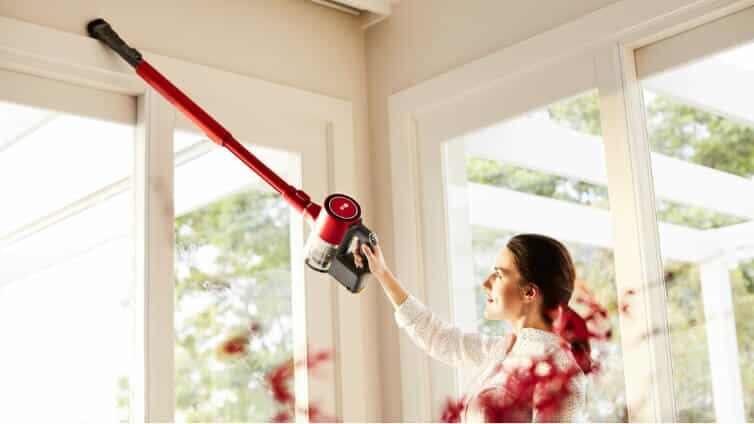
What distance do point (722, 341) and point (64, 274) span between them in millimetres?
1545

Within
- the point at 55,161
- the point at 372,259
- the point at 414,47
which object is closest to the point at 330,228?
the point at 372,259

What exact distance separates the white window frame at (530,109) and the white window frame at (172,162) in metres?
0.18

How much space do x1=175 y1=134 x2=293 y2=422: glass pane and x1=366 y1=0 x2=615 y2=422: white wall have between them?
0.33 m

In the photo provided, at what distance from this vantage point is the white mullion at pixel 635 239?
189cm

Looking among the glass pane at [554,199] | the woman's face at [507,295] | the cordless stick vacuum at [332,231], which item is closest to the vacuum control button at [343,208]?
the cordless stick vacuum at [332,231]

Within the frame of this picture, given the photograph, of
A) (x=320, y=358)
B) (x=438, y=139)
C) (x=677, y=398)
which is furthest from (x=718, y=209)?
(x=320, y=358)

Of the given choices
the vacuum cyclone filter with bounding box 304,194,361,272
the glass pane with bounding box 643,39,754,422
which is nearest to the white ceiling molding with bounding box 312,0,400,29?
the glass pane with bounding box 643,39,754,422

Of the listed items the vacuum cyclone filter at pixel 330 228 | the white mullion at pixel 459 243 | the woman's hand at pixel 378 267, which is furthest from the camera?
the white mullion at pixel 459 243

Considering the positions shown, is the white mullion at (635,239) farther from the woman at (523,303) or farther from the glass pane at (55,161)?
the glass pane at (55,161)

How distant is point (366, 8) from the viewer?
102 inches

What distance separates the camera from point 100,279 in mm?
2068

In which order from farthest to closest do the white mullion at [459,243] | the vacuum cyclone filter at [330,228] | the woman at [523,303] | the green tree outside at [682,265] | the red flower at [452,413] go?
the white mullion at [459,243] → the green tree outside at [682,265] → the vacuum cyclone filter at [330,228] → the woman at [523,303] → the red flower at [452,413]

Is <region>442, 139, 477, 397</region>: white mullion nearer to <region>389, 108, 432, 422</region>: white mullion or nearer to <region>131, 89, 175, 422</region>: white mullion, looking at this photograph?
<region>389, 108, 432, 422</region>: white mullion

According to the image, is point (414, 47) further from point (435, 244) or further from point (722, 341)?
point (722, 341)
